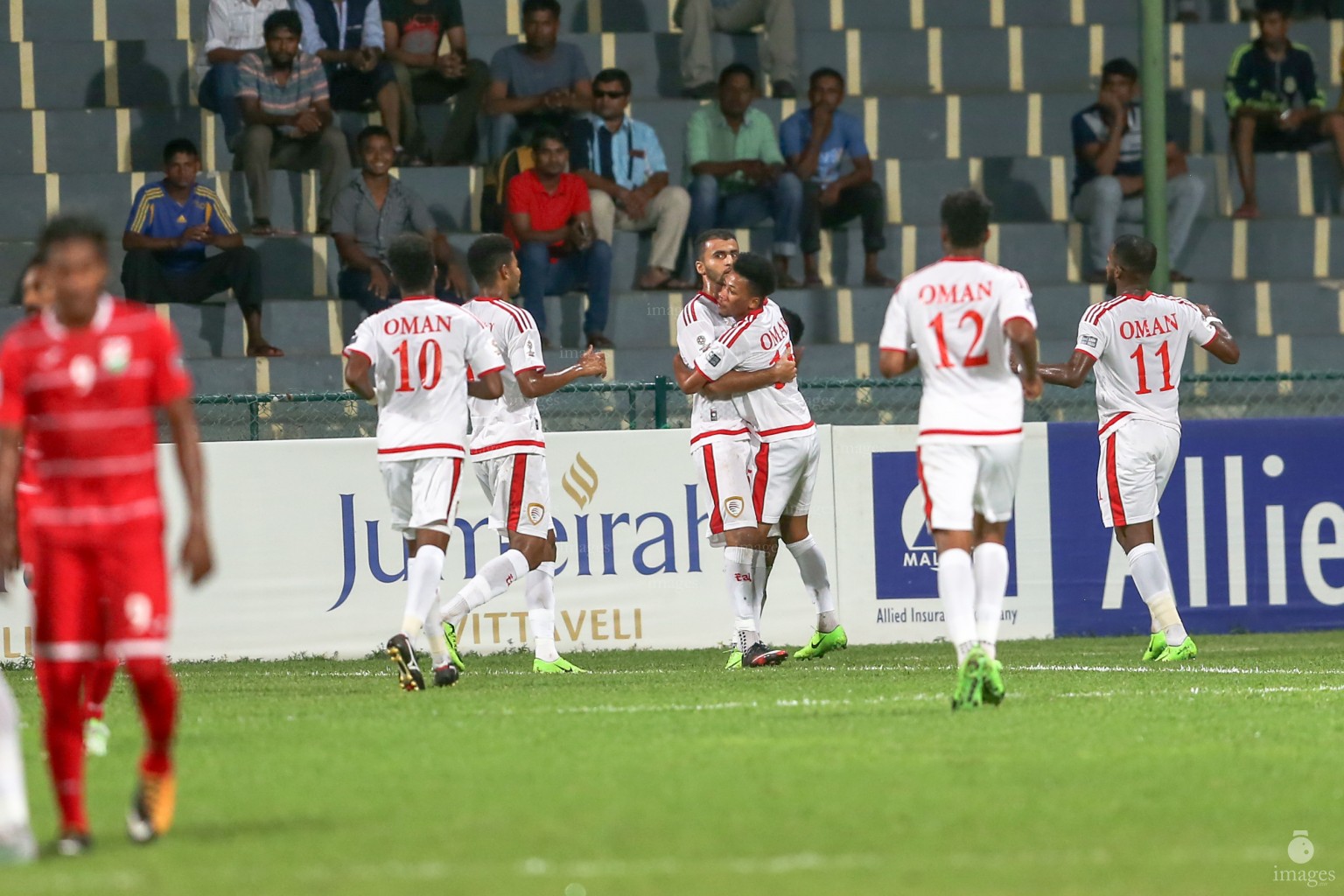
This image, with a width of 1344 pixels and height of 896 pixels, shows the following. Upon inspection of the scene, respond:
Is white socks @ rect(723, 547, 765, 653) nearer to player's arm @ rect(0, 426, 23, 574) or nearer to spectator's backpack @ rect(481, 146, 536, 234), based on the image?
spectator's backpack @ rect(481, 146, 536, 234)

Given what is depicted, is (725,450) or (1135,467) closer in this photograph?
(725,450)

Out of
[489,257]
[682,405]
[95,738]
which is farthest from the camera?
[682,405]

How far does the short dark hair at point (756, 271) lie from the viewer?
1155cm

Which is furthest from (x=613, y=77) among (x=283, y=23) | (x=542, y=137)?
(x=283, y=23)

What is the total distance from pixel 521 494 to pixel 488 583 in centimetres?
61

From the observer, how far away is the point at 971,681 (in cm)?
840

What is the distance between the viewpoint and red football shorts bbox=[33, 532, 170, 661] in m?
5.39

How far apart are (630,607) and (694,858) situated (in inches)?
346

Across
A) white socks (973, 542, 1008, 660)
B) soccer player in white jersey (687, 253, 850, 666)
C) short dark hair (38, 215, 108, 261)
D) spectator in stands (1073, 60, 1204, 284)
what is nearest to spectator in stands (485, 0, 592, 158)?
spectator in stands (1073, 60, 1204, 284)

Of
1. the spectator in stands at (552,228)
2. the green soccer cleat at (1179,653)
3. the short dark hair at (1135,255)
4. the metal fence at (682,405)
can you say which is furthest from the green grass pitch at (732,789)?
the spectator in stands at (552,228)

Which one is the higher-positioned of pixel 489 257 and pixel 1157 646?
pixel 489 257

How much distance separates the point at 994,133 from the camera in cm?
2006

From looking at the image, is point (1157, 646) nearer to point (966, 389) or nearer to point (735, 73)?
point (966, 389)

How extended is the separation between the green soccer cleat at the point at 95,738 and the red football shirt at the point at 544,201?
9519mm
